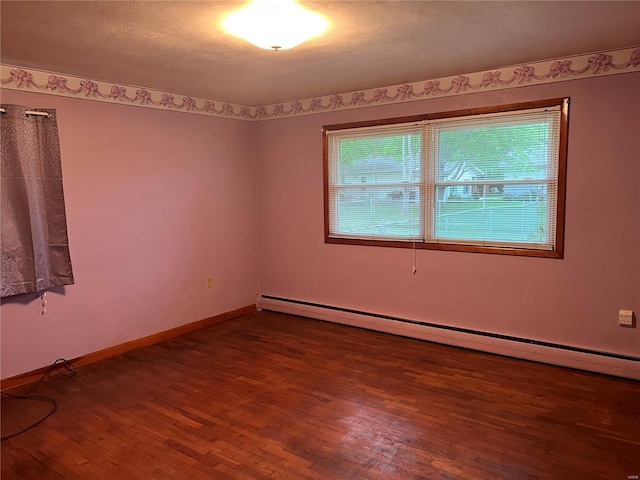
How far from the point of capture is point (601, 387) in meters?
3.15

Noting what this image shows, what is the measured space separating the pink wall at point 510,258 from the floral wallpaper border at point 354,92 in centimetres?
7

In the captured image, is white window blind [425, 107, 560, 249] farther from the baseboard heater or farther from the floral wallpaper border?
the baseboard heater

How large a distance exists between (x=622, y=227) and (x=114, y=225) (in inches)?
156

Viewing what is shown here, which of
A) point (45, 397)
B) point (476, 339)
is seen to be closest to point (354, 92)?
point (476, 339)

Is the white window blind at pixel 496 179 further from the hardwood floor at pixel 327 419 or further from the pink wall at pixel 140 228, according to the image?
the pink wall at pixel 140 228

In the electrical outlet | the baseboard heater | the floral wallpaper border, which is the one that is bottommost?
the baseboard heater

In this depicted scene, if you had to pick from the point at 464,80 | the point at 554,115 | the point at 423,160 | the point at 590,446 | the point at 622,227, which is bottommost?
the point at 590,446

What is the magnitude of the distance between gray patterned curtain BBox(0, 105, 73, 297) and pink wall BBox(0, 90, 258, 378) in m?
0.10

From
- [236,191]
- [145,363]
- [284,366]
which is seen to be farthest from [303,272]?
[145,363]

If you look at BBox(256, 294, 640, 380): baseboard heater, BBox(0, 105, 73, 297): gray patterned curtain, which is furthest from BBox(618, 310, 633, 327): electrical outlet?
BBox(0, 105, 73, 297): gray patterned curtain

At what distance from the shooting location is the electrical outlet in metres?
3.26

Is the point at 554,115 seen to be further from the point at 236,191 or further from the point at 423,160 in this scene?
the point at 236,191

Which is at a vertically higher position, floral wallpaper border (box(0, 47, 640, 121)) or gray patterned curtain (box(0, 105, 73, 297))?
floral wallpaper border (box(0, 47, 640, 121))

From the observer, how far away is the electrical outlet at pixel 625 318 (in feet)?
10.7
